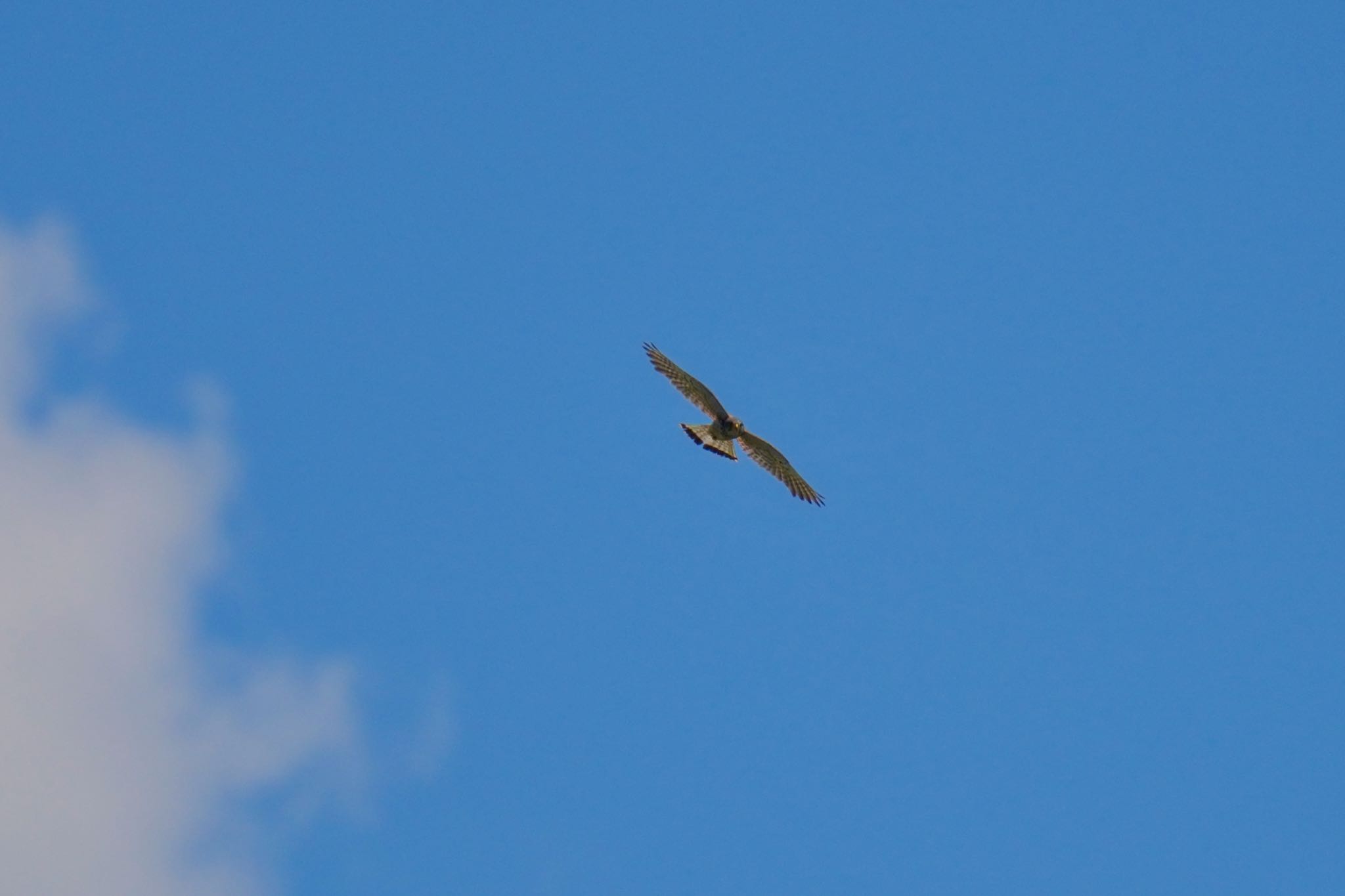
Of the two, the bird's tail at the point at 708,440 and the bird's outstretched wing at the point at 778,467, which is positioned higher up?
the bird's outstretched wing at the point at 778,467

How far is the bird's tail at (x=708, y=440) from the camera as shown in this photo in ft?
112

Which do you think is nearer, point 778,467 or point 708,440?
point 708,440

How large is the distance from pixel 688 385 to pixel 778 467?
99.7 inches

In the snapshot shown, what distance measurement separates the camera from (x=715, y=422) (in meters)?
34.6

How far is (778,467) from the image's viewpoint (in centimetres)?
3581

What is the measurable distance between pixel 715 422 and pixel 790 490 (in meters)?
2.25

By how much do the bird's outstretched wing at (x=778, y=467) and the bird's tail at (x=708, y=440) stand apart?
71 cm

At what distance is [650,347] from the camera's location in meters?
34.7

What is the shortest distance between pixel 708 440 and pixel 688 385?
1.04 metres

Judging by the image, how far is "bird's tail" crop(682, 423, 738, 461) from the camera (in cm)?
3406

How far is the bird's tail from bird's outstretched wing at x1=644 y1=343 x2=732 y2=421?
0.34m

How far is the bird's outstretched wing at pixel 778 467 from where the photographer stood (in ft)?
116

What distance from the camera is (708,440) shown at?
34.2 metres

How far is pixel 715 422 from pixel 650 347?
172 cm
